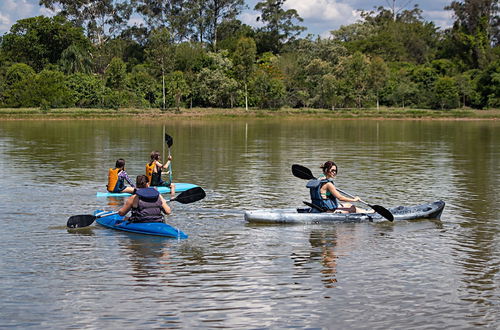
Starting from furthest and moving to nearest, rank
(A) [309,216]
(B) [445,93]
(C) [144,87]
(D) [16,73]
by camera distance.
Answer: (B) [445,93], (C) [144,87], (D) [16,73], (A) [309,216]

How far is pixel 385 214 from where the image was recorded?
14641 millimetres

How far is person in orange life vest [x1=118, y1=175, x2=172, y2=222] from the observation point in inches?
514

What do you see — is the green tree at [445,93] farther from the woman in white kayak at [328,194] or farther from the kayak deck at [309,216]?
the woman in white kayak at [328,194]

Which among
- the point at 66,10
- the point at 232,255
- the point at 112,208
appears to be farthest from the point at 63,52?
the point at 232,255

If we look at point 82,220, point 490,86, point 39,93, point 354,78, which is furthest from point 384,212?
point 490,86

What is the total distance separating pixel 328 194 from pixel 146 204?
13.1 feet

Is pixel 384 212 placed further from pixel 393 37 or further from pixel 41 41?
pixel 393 37

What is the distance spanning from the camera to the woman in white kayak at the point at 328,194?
14672mm

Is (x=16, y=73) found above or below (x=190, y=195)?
above

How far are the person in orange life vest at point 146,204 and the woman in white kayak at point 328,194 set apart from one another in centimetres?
322

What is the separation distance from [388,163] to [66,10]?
79.6 m

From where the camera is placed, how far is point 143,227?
521 inches

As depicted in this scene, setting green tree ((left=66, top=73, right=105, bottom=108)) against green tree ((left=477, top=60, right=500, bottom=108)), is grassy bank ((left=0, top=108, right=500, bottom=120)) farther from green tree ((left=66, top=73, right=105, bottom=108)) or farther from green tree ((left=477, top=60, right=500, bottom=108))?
green tree ((left=66, top=73, right=105, bottom=108))

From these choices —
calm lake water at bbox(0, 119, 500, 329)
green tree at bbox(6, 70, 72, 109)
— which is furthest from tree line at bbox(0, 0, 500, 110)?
calm lake water at bbox(0, 119, 500, 329)
